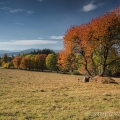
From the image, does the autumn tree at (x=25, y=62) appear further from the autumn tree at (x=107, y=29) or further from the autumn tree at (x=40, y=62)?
the autumn tree at (x=107, y=29)

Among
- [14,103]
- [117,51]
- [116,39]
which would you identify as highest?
[116,39]

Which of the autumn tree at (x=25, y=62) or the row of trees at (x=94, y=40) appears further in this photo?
the autumn tree at (x=25, y=62)

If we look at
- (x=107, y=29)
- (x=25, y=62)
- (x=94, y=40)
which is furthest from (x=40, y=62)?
(x=107, y=29)

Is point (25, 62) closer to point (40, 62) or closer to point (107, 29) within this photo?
point (40, 62)

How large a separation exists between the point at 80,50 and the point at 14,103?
72.8 ft

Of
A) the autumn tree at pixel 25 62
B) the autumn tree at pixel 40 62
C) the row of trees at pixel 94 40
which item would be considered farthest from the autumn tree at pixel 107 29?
the autumn tree at pixel 25 62

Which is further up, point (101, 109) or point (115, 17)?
point (115, 17)

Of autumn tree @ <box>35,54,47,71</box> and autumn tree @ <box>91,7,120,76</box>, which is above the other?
autumn tree @ <box>91,7,120,76</box>

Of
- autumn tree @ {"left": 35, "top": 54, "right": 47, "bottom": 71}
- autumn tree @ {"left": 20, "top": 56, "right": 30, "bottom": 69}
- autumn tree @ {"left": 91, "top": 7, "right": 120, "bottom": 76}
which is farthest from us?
autumn tree @ {"left": 35, "top": 54, "right": 47, "bottom": 71}

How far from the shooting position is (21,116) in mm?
9602

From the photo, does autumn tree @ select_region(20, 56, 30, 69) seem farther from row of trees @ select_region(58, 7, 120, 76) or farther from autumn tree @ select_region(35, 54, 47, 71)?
row of trees @ select_region(58, 7, 120, 76)

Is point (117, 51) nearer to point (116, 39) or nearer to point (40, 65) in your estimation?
point (116, 39)

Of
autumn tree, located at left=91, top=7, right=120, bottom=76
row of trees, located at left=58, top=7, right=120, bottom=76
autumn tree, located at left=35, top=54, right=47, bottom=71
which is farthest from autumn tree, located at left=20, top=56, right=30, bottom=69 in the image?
autumn tree, located at left=91, top=7, right=120, bottom=76

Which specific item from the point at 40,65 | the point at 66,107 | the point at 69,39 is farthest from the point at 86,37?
the point at 40,65
